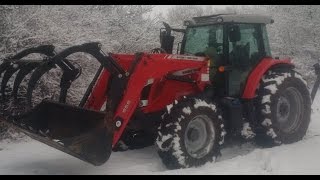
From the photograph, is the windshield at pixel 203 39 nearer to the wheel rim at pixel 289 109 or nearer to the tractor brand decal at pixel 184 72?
the tractor brand decal at pixel 184 72

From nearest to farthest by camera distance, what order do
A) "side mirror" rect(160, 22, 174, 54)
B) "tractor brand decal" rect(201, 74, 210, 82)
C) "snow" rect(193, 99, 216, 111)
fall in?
1. "snow" rect(193, 99, 216, 111)
2. "tractor brand decal" rect(201, 74, 210, 82)
3. "side mirror" rect(160, 22, 174, 54)

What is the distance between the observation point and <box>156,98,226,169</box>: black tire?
19.4 ft

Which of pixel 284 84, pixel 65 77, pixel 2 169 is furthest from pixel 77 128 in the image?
pixel 284 84

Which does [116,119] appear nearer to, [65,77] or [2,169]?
[65,77]

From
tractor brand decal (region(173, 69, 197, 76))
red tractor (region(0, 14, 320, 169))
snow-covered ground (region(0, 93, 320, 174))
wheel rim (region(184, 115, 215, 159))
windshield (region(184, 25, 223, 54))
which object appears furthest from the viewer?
windshield (region(184, 25, 223, 54))

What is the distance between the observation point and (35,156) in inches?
279

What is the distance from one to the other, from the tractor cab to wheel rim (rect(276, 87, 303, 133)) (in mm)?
798

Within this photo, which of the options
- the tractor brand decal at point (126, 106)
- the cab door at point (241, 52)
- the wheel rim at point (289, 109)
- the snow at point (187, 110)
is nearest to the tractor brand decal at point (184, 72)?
the snow at point (187, 110)

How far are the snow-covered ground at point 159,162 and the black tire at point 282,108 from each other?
20 cm

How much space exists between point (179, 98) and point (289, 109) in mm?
2655

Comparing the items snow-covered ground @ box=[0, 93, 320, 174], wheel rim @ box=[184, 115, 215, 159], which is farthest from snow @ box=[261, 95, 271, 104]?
wheel rim @ box=[184, 115, 215, 159]

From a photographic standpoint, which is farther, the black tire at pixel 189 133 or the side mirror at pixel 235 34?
the side mirror at pixel 235 34

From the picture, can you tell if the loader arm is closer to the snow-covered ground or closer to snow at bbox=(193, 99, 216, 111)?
snow at bbox=(193, 99, 216, 111)

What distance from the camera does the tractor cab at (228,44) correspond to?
7309 millimetres
